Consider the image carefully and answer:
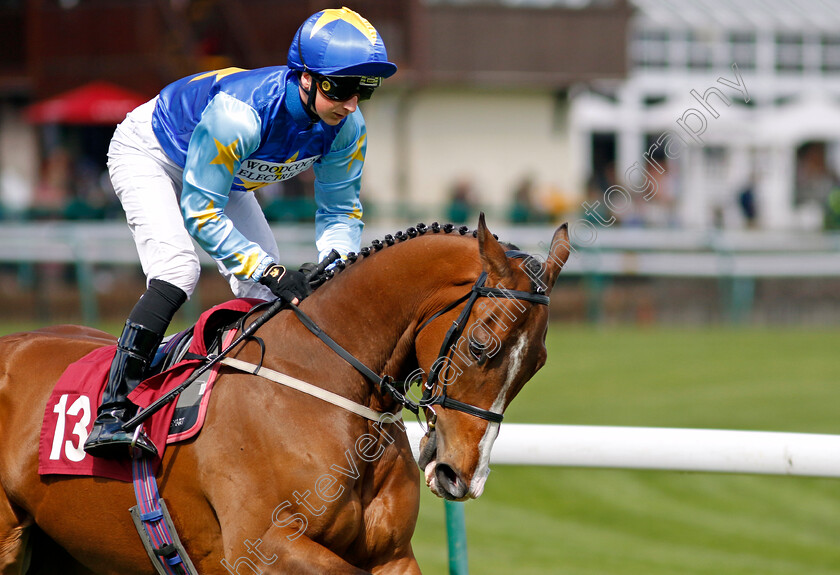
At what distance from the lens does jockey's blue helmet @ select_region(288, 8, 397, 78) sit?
10.4 ft

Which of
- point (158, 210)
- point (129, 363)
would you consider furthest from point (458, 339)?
point (158, 210)

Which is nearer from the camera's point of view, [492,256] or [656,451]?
[492,256]

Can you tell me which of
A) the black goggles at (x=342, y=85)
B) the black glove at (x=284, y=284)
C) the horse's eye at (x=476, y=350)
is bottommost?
the horse's eye at (x=476, y=350)

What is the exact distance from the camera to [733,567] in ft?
17.3

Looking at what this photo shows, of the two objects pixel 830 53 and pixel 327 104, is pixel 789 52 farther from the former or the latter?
pixel 327 104

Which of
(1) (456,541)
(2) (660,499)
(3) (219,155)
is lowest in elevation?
(2) (660,499)

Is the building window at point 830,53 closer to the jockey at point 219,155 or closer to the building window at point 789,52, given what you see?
the building window at point 789,52

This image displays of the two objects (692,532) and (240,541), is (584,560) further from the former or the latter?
(240,541)

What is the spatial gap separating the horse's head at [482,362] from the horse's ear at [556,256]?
0.04 metres

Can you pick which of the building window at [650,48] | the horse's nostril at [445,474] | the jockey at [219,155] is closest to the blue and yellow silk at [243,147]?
the jockey at [219,155]

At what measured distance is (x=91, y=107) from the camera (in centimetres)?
1653

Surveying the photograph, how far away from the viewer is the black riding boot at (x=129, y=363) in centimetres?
321

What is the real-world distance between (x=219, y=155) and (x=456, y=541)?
5.28 ft

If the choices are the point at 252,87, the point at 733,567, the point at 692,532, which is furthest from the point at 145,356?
the point at 692,532
